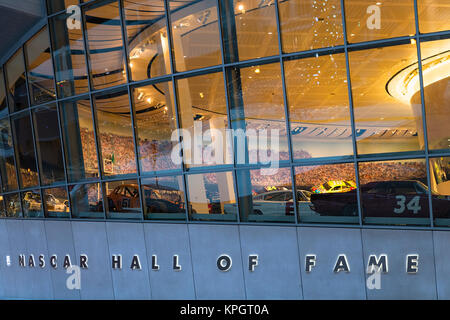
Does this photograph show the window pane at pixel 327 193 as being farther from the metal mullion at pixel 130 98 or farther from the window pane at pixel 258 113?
the metal mullion at pixel 130 98

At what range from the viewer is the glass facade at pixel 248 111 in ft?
23.5

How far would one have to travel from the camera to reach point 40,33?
11.4m

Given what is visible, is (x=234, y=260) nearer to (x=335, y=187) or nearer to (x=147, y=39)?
(x=335, y=187)

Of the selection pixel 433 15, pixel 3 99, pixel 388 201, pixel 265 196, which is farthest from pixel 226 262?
pixel 3 99

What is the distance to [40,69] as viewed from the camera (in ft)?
37.6

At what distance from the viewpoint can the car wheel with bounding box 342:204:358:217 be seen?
299 inches

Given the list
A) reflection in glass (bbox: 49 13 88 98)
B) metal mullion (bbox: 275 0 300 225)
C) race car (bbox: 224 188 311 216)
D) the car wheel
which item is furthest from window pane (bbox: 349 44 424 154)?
reflection in glass (bbox: 49 13 88 98)

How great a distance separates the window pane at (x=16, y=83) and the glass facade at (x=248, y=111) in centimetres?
98

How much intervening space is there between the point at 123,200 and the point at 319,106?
5.12 meters

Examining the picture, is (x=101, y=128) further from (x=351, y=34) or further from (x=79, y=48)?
(x=351, y=34)

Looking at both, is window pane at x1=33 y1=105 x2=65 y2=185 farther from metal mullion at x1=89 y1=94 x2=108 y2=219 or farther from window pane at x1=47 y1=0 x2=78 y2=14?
window pane at x1=47 y1=0 x2=78 y2=14

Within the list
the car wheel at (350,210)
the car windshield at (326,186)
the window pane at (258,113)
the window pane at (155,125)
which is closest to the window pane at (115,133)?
the window pane at (155,125)

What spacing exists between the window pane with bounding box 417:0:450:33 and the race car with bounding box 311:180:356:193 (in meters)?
2.86

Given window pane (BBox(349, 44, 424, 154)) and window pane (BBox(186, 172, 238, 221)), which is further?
window pane (BBox(186, 172, 238, 221))
